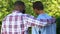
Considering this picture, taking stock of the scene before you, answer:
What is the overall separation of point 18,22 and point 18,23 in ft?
0.06

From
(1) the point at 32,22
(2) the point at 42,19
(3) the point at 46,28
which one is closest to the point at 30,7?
(3) the point at 46,28

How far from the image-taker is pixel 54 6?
25.0 ft

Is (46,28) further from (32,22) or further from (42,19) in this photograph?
(32,22)

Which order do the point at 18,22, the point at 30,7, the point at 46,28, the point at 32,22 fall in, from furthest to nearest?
the point at 30,7 → the point at 46,28 → the point at 18,22 → the point at 32,22

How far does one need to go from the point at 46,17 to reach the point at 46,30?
24 cm

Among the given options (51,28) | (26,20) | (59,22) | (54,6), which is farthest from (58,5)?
(26,20)

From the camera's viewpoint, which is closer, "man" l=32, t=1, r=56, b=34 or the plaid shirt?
the plaid shirt

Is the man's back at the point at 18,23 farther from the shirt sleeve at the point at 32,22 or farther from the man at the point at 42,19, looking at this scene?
the man at the point at 42,19

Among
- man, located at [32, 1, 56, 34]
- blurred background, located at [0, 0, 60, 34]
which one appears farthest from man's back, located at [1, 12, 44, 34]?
blurred background, located at [0, 0, 60, 34]

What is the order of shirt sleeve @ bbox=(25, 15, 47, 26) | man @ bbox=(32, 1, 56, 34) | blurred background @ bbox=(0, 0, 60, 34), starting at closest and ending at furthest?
shirt sleeve @ bbox=(25, 15, 47, 26) → man @ bbox=(32, 1, 56, 34) → blurred background @ bbox=(0, 0, 60, 34)

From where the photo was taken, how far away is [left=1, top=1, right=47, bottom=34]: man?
4.58 m

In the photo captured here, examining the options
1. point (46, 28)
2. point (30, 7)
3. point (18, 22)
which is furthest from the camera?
point (30, 7)

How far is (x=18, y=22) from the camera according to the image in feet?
15.3

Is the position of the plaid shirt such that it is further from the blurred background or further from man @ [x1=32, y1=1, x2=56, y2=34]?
the blurred background
